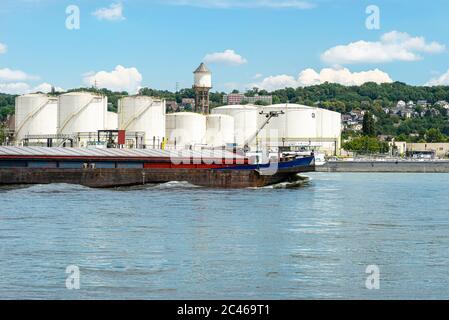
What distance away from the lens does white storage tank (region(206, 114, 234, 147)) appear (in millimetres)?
125625

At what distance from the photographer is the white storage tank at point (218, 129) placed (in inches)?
4946

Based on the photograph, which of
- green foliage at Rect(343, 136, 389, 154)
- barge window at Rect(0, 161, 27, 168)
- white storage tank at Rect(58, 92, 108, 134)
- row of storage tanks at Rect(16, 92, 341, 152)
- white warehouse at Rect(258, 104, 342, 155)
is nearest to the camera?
barge window at Rect(0, 161, 27, 168)

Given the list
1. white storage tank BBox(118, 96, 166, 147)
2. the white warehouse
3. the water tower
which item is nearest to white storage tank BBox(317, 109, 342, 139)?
the white warehouse

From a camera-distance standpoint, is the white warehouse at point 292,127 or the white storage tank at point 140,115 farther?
the white warehouse at point 292,127

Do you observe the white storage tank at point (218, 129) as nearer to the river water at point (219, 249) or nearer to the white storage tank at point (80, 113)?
the white storage tank at point (80, 113)

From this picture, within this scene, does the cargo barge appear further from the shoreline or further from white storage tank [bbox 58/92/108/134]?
the shoreline

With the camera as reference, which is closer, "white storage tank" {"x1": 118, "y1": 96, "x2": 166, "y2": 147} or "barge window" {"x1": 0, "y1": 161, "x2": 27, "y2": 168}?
"barge window" {"x1": 0, "y1": 161, "x2": 27, "y2": 168}

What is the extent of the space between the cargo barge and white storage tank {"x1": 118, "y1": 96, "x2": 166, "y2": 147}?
36517 millimetres

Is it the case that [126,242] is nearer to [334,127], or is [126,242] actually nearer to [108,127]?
[108,127]

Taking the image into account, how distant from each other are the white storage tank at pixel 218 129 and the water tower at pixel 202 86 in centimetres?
780

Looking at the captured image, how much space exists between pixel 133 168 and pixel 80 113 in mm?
39365

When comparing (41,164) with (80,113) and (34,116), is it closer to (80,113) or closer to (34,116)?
(80,113)

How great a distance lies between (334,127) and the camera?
158m

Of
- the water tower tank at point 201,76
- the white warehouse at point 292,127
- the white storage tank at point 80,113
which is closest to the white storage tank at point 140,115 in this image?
the white storage tank at point 80,113
